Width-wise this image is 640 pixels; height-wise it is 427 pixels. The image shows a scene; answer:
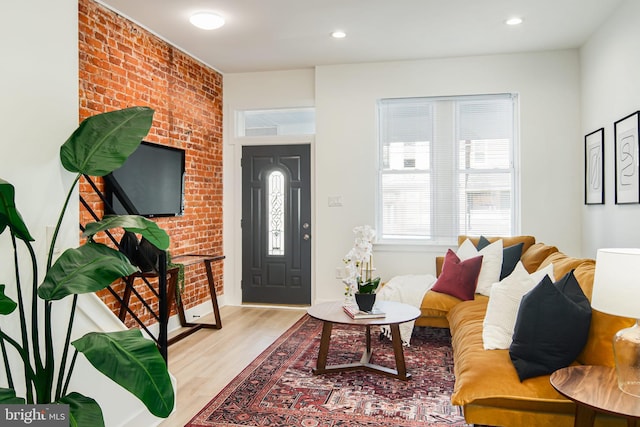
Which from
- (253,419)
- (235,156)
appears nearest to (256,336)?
(253,419)

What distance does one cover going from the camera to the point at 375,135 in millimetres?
5582

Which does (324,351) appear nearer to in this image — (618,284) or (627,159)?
(618,284)

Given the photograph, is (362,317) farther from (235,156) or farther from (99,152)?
(235,156)

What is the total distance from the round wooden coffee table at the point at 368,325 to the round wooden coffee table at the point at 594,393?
135cm

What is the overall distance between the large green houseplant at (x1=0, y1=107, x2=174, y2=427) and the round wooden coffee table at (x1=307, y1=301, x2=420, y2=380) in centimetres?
174

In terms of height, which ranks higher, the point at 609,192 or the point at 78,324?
the point at 609,192

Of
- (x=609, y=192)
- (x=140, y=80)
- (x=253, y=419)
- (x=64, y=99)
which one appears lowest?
(x=253, y=419)

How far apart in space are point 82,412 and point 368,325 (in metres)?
2.00

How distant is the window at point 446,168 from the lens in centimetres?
539

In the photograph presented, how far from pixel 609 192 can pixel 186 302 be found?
4135 mm

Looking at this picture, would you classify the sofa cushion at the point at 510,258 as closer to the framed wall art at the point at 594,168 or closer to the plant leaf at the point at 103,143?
the framed wall art at the point at 594,168

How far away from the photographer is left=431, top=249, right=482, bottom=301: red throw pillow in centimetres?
420

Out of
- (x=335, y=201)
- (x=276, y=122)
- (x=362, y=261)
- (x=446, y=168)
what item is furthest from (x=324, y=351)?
(x=276, y=122)

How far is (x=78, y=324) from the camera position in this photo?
2.37 meters
